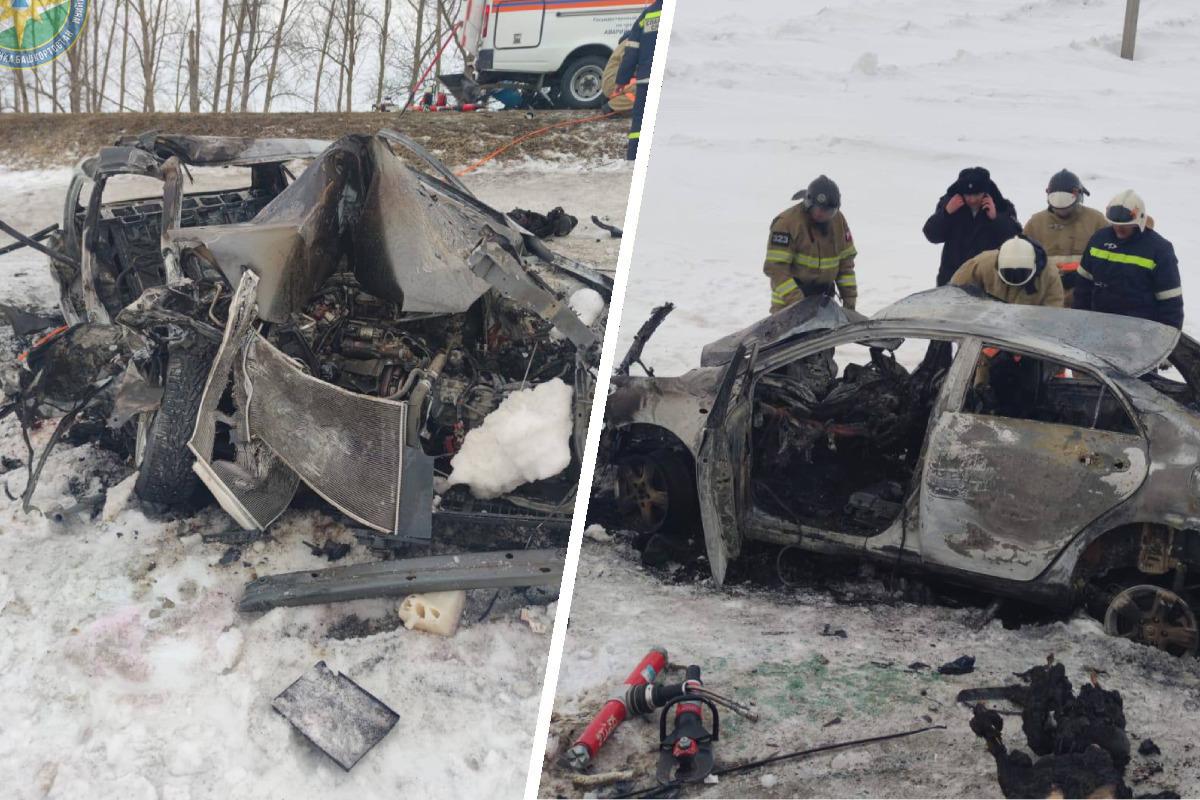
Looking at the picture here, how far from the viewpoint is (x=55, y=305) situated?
728cm

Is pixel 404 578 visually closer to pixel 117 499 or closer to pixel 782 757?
pixel 117 499

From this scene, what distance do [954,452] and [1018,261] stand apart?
172 centimetres

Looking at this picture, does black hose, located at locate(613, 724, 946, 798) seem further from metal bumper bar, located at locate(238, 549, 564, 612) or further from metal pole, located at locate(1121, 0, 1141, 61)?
metal pole, located at locate(1121, 0, 1141, 61)

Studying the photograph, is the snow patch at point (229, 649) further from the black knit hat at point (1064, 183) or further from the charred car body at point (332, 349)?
the black knit hat at point (1064, 183)

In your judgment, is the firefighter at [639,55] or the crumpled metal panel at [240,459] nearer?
the crumpled metal panel at [240,459]

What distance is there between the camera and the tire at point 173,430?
4223mm

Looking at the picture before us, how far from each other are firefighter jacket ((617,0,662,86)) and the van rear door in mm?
2363

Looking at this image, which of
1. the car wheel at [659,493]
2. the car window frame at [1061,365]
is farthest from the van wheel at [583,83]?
the car window frame at [1061,365]

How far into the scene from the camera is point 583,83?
1173cm

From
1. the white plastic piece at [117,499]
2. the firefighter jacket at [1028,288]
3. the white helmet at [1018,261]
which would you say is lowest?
the white plastic piece at [117,499]

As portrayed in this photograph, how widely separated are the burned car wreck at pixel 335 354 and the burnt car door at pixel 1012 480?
153cm

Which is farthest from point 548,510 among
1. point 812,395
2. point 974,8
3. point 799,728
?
point 974,8

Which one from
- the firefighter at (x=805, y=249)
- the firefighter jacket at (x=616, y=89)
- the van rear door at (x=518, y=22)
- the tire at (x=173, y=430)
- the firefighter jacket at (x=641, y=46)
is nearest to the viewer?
the tire at (x=173, y=430)

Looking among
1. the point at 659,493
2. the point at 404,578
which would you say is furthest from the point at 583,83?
the point at 404,578
